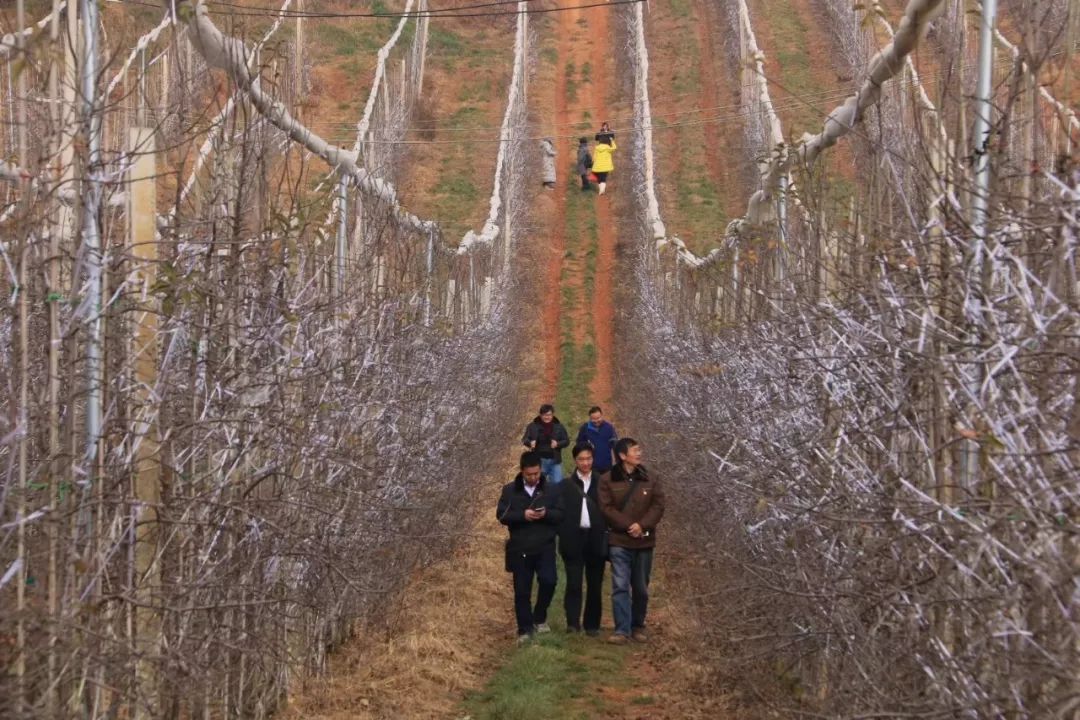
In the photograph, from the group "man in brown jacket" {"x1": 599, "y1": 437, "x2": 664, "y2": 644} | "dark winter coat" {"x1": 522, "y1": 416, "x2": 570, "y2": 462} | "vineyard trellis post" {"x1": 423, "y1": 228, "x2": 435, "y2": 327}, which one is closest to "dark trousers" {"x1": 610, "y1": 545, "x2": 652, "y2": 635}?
"man in brown jacket" {"x1": 599, "y1": 437, "x2": 664, "y2": 644}

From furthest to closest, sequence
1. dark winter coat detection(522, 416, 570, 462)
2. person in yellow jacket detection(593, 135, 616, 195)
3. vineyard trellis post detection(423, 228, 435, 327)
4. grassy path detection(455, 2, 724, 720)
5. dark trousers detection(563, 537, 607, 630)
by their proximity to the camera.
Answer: person in yellow jacket detection(593, 135, 616, 195)
dark winter coat detection(522, 416, 570, 462)
vineyard trellis post detection(423, 228, 435, 327)
dark trousers detection(563, 537, 607, 630)
grassy path detection(455, 2, 724, 720)

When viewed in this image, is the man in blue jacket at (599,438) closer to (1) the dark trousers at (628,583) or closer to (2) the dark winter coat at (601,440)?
(2) the dark winter coat at (601,440)

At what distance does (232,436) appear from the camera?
276 inches

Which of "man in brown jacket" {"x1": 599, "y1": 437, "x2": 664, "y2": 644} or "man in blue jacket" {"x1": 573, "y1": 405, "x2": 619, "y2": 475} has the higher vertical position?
"man in blue jacket" {"x1": 573, "y1": 405, "x2": 619, "y2": 475}

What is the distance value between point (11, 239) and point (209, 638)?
185cm

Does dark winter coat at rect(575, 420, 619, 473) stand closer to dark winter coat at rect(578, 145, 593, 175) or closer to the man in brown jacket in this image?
the man in brown jacket

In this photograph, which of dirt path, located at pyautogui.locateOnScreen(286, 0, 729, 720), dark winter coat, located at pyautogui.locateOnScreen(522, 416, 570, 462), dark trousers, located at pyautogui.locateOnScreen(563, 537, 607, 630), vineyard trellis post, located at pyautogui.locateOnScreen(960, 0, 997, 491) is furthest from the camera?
dark winter coat, located at pyautogui.locateOnScreen(522, 416, 570, 462)

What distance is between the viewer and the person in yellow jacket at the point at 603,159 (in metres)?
41.1

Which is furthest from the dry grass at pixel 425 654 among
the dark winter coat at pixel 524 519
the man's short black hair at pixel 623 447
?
the man's short black hair at pixel 623 447

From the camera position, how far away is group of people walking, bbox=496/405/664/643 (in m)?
12.0

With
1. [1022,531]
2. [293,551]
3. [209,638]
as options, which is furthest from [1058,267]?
[293,551]

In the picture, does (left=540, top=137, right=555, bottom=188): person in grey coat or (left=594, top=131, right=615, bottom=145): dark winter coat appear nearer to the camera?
(left=594, top=131, right=615, bottom=145): dark winter coat

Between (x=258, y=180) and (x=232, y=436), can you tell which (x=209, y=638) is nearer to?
(x=232, y=436)

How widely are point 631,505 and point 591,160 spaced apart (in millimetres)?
32304
